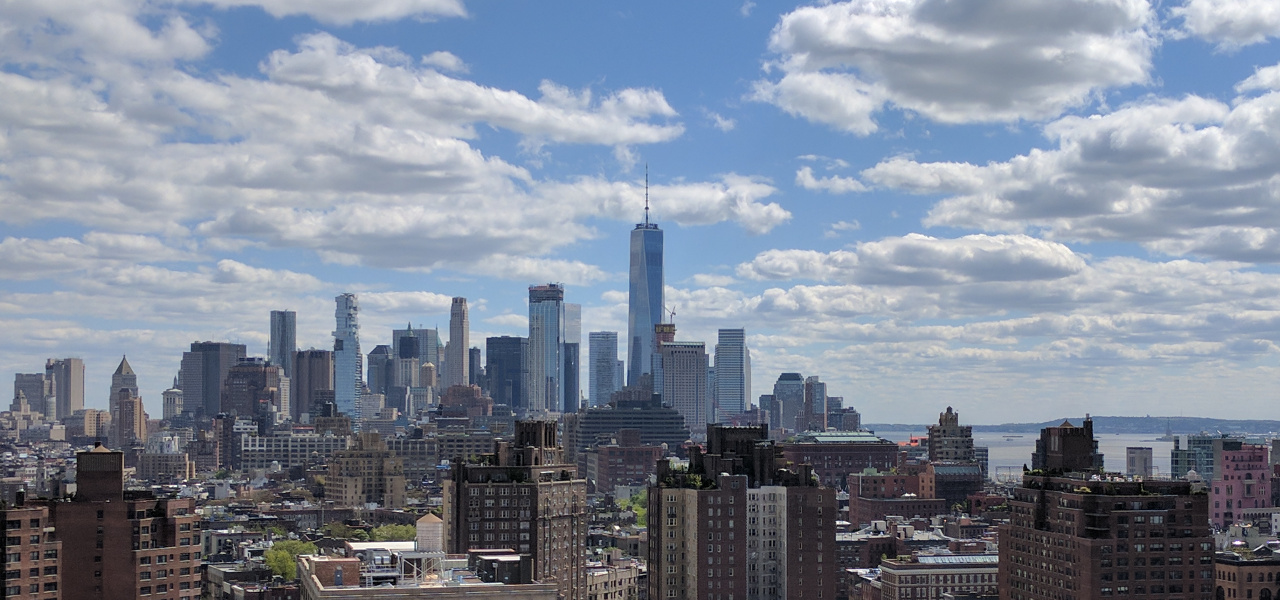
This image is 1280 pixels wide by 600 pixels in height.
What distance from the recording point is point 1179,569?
15538 centimetres

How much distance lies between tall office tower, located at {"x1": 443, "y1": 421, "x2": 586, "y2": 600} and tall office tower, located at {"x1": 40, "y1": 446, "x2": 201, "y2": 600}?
137ft

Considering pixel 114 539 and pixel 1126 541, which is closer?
pixel 114 539

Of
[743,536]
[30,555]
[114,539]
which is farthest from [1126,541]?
[30,555]

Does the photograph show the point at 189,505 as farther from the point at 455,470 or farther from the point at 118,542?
the point at 455,470

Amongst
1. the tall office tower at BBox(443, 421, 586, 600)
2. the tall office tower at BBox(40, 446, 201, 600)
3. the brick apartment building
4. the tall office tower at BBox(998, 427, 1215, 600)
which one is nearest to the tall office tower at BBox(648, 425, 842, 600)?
the tall office tower at BBox(443, 421, 586, 600)

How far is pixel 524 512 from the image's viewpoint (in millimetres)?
181375

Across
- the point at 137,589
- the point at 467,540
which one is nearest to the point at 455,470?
the point at 467,540

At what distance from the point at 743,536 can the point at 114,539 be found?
79.8m

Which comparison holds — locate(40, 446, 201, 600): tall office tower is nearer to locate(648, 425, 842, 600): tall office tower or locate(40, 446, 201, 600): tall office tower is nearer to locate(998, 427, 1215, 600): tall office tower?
locate(648, 425, 842, 600): tall office tower

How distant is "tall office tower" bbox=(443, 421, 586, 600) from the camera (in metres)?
180

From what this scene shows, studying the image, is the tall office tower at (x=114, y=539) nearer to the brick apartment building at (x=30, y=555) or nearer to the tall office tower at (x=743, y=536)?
the brick apartment building at (x=30, y=555)

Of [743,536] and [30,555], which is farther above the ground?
[30,555]

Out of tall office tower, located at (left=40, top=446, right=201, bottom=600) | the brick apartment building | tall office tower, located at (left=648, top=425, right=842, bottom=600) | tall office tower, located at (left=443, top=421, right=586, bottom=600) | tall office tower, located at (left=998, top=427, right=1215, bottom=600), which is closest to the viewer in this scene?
the brick apartment building

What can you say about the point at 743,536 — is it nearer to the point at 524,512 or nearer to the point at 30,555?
the point at 524,512
